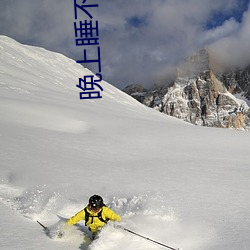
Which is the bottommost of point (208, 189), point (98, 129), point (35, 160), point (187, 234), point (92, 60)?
point (187, 234)

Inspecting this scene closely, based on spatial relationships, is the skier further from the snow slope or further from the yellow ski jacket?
the snow slope

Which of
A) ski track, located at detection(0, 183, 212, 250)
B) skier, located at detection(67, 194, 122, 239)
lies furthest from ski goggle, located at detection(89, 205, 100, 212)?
ski track, located at detection(0, 183, 212, 250)

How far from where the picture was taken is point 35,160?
986cm

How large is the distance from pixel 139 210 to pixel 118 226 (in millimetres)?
931

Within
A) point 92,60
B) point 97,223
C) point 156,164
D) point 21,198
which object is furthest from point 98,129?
point 97,223

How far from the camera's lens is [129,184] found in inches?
324

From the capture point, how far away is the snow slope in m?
5.50

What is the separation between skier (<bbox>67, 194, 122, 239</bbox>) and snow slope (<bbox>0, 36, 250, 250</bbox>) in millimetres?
237

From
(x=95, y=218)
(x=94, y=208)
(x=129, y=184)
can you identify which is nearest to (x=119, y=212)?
(x=95, y=218)

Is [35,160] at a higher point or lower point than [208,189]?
higher

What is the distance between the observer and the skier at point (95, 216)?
5762mm

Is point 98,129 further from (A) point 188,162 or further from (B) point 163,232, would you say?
(B) point 163,232

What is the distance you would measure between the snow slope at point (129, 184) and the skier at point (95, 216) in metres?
0.24

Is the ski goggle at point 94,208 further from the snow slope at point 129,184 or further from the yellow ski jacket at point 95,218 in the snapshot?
the snow slope at point 129,184
